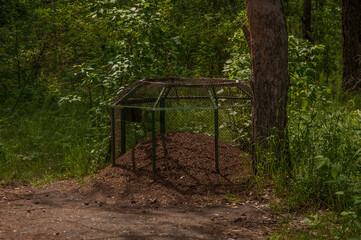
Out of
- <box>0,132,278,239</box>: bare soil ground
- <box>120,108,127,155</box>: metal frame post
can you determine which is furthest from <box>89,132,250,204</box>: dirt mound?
<box>120,108,127,155</box>: metal frame post

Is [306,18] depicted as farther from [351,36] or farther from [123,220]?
[123,220]

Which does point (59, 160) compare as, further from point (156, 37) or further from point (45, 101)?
point (45, 101)

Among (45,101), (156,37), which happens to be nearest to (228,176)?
(156,37)

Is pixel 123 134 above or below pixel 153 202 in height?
above

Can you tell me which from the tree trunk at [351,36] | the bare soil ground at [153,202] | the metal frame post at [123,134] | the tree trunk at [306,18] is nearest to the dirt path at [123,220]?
the bare soil ground at [153,202]

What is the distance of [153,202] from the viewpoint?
5.75m

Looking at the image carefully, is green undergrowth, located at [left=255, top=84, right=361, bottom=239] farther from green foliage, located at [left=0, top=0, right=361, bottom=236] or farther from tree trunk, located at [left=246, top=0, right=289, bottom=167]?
tree trunk, located at [left=246, top=0, right=289, bottom=167]

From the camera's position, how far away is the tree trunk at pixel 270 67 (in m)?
5.74

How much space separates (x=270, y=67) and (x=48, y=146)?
17.6 feet

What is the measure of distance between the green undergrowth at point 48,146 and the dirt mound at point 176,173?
2.78 ft

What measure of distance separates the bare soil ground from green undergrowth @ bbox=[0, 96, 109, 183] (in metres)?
0.50

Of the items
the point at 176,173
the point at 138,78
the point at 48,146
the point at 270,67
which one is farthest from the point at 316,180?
the point at 48,146

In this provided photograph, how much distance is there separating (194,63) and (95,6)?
198 inches

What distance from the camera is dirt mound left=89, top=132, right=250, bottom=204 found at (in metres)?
5.91
